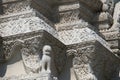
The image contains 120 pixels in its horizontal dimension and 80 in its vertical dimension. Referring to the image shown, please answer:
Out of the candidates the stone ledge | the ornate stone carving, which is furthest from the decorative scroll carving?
the ornate stone carving

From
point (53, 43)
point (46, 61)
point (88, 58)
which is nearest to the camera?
point (46, 61)

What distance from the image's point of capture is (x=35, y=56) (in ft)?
37.3

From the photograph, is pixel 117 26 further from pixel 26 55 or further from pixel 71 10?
pixel 26 55

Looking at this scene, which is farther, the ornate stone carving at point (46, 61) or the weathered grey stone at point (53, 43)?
the weathered grey stone at point (53, 43)

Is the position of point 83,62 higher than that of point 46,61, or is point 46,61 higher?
point 46,61

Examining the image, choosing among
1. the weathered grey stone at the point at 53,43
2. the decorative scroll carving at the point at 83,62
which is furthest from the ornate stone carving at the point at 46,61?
the decorative scroll carving at the point at 83,62

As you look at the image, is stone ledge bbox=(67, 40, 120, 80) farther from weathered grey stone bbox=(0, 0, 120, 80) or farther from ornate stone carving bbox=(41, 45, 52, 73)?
ornate stone carving bbox=(41, 45, 52, 73)

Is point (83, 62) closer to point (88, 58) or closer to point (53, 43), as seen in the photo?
point (88, 58)

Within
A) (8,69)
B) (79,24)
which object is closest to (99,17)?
(79,24)

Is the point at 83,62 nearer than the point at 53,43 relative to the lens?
No

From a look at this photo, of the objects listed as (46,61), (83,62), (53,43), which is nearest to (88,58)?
(83,62)

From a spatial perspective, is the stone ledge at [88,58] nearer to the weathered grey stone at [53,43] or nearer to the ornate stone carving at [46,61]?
the weathered grey stone at [53,43]

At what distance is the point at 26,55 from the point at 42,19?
96 cm

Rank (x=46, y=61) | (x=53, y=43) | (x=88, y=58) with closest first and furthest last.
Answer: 1. (x=46, y=61)
2. (x=53, y=43)
3. (x=88, y=58)
